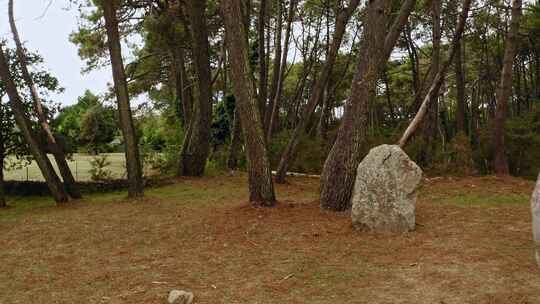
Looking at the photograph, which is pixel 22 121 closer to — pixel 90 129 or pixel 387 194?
pixel 387 194

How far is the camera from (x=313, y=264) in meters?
5.10

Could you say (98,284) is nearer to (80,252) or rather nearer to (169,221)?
(80,252)

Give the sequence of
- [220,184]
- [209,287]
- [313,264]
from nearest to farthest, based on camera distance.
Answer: [209,287]
[313,264]
[220,184]

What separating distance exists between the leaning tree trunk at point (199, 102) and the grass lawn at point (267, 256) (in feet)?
16.9

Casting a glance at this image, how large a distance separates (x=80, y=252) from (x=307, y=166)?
9.31 meters

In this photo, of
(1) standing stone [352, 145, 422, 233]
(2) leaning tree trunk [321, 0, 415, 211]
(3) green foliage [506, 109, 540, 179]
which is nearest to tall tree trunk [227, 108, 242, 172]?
(3) green foliage [506, 109, 540, 179]

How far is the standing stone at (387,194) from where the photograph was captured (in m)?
6.11

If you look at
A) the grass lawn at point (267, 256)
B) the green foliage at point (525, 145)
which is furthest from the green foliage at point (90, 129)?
the green foliage at point (525, 145)

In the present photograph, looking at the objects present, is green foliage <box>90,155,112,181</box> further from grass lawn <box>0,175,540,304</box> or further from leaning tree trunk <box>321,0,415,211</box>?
leaning tree trunk <box>321,0,415,211</box>

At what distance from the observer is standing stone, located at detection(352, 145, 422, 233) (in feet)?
20.0

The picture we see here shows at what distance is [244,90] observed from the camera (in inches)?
281

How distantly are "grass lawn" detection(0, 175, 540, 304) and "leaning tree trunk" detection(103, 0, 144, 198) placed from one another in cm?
137

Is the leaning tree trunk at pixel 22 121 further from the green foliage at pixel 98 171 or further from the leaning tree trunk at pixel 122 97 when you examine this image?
the green foliage at pixel 98 171

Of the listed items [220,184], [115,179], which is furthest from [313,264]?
[115,179]
